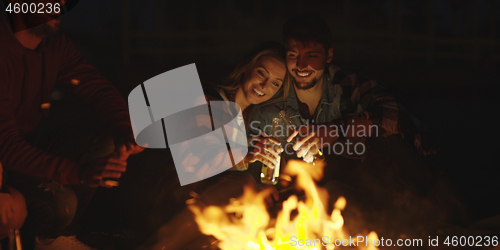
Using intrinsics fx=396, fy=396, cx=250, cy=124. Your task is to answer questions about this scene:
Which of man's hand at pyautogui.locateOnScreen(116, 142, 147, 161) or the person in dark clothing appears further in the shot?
man's hand at pyautogui.locateOnScreen(116, 142, 147, 161)

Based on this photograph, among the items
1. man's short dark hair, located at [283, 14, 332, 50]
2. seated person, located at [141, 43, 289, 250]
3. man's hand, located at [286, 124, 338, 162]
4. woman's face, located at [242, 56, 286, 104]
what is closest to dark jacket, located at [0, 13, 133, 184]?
seated person, located at [141, 43, 289, 250]

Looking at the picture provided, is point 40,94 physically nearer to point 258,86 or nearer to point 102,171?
point 102,171

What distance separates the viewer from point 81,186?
105 inches

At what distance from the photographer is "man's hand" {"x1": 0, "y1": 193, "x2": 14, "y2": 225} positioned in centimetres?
251

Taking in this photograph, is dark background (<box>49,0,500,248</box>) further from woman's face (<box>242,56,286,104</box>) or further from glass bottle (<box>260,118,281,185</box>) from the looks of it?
glass bottle (<box>260,118,281,185</box>)

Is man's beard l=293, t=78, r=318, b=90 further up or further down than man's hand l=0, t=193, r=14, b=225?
further up

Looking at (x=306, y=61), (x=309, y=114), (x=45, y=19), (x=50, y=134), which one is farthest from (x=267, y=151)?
(x=45, y=19)

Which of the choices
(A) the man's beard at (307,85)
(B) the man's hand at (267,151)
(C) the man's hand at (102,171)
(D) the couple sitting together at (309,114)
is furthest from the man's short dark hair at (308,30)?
(C) the man's hand at (102,171)

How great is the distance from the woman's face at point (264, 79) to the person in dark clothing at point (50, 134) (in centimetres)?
89

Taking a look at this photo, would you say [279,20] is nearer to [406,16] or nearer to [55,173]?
[406,16]

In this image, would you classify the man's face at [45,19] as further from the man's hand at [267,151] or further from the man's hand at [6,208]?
the man's hand at [267,151]

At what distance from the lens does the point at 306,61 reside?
2.82m

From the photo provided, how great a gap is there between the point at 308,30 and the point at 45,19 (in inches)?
70.3

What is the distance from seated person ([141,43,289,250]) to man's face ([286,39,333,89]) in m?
0.07
